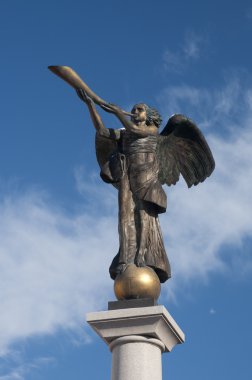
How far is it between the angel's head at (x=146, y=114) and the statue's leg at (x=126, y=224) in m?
0.98

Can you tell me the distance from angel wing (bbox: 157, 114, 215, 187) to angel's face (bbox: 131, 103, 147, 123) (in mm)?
465

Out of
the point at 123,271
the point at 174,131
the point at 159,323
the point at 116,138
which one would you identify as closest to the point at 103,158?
the point at 116,138

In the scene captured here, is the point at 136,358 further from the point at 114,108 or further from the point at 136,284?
the point at 114,108

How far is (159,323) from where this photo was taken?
33.9ft

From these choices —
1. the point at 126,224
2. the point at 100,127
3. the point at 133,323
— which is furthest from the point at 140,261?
the point at 100,127

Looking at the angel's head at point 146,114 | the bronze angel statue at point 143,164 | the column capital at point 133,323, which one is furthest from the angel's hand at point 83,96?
the column capital at point 133,323

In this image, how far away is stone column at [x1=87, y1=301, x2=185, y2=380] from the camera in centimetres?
1014

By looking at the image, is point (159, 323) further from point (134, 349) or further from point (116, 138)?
point (116, 138)

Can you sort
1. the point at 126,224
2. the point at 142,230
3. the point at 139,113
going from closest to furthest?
the point at 142,230 < the point at 126,224 < the point at 139,113

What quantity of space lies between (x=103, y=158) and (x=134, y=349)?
11.6ft

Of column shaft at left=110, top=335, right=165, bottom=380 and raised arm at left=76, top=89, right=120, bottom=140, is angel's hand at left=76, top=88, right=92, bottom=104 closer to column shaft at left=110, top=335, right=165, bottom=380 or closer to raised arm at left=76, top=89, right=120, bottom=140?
raised arm at left=76, top=89, right=120, bottom=140

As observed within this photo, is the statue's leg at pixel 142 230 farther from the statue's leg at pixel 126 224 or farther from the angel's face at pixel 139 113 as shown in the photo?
the angel's face at pixel 139 113

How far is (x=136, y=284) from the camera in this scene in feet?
34.9

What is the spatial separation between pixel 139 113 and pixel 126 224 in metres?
1.85
